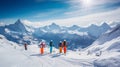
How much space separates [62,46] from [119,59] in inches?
595

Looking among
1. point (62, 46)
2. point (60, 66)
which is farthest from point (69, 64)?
point (62, 46)

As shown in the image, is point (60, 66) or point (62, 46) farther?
point (62, 46)

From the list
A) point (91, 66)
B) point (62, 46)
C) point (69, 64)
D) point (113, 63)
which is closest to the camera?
point (113, 63)

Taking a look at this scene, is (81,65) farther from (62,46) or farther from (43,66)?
(62,46)

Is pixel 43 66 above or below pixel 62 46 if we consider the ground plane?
below

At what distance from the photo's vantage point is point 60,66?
20.6m

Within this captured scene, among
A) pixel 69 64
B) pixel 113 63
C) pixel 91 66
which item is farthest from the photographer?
pixel 69 64

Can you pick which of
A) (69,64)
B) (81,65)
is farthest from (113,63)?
(69,64)

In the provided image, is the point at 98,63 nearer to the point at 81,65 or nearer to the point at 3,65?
the point at 81,65

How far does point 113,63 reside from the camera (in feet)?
62.2

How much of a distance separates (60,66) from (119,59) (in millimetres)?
6717

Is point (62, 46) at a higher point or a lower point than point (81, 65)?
higher

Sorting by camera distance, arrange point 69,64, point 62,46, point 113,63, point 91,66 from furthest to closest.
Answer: point 62,46 < point 69,64 < point 91,66 < point 113,63

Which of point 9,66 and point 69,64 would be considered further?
point 69,64
